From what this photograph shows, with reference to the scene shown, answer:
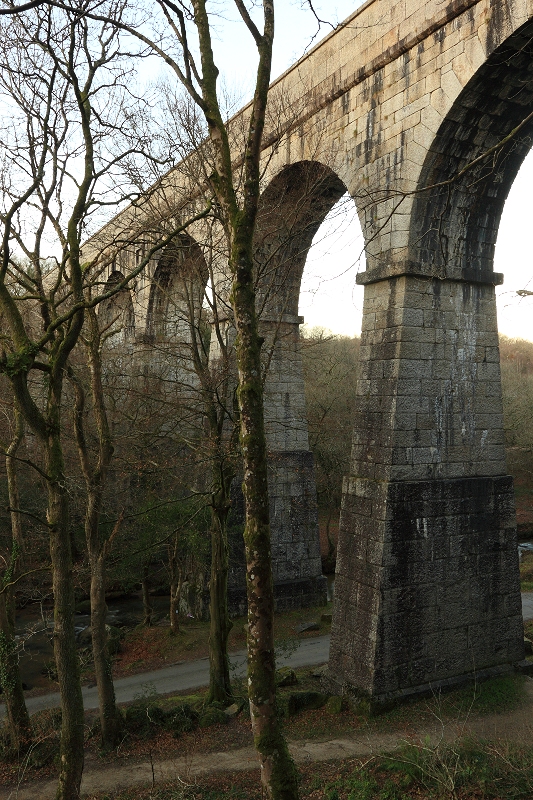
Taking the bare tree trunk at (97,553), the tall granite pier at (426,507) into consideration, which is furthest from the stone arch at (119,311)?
→ the tall granite pier at (426,507)

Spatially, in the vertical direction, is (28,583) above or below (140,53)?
below

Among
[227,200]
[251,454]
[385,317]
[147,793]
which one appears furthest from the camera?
[385,317]

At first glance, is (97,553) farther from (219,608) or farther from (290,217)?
(290,217)

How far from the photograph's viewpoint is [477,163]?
723 centimetres

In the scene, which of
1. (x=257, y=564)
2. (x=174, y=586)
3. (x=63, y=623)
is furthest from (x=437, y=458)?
(x=174, y=586)

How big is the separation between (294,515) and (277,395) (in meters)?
2.35

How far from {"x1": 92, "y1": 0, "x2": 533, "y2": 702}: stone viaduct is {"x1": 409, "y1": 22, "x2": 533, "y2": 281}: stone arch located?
0.02 metres

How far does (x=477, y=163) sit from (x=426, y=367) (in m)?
2.32

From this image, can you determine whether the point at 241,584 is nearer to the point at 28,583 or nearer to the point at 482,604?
the point at 28,583

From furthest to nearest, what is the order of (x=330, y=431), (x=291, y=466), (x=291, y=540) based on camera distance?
(x=330, y=431) → (x=291, y=540) → (x=291, y=466)

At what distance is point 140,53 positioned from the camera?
7.06m

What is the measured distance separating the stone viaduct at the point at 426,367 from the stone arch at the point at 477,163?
0.02 meters

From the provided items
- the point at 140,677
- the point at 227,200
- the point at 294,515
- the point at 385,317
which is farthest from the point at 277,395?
the point at 227,200

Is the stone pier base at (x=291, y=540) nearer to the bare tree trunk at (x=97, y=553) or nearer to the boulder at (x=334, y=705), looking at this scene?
the bare tree trunk at (x=97, y=553)
